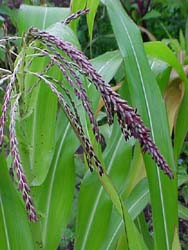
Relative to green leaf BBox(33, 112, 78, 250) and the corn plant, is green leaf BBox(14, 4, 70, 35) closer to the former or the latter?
the corn plant

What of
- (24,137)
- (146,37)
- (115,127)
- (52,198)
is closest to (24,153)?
(24,137)

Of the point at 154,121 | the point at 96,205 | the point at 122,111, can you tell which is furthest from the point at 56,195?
the point at 122,111

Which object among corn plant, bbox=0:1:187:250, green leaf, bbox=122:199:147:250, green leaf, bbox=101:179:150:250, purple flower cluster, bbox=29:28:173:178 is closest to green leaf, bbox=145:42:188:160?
corn plant, bbox=0:1:187:250

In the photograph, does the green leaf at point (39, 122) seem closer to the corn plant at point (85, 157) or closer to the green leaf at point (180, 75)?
the corn plant at point (85, 157)

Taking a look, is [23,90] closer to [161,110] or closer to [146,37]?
[161,110]

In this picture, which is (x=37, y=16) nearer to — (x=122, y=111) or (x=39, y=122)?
(x=39, y=122)

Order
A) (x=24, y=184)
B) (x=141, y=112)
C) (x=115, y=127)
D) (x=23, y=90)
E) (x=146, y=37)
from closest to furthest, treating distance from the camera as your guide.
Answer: (x=24, y=184), (x=23, y=90), (x=141, y=112), (x=115, y=127), (x=146, y=37)
